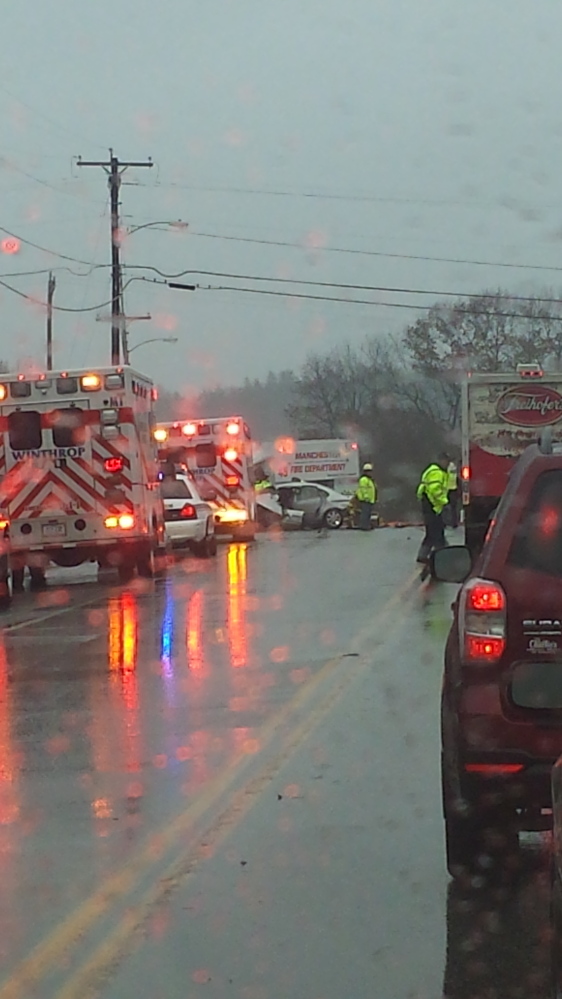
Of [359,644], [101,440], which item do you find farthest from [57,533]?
[359,644]

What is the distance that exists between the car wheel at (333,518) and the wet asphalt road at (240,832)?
28.5 meters

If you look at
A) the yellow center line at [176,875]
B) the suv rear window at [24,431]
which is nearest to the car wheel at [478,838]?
the yellow center line at [176,875]

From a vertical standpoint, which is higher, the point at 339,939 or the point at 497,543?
the point at 497,543

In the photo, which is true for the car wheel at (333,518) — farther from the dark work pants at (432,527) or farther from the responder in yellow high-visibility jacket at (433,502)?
the dark work pants at (432,527)

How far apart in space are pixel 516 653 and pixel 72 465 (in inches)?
673

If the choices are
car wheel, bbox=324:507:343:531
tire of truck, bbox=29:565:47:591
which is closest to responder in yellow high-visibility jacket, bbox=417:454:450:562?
tire of truck, bbox=29:565:47:591

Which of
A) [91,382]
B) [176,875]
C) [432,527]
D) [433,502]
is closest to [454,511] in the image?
[432,527]

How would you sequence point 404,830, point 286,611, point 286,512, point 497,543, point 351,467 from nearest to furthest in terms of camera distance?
1. point 497,543
2. point 404,830
3. point 286,611
4. point 286,512
5. point 351,467

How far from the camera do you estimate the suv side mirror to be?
686 centimetres

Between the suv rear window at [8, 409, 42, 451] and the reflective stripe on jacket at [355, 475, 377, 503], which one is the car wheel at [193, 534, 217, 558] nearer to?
the suv rear window at [8, 409, 42, 451]

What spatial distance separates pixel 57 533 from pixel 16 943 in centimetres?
1686

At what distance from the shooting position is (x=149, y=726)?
1009cm

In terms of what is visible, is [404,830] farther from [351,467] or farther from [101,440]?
[351,467]

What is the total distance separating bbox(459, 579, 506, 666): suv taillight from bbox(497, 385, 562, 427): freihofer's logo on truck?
71.4ft
